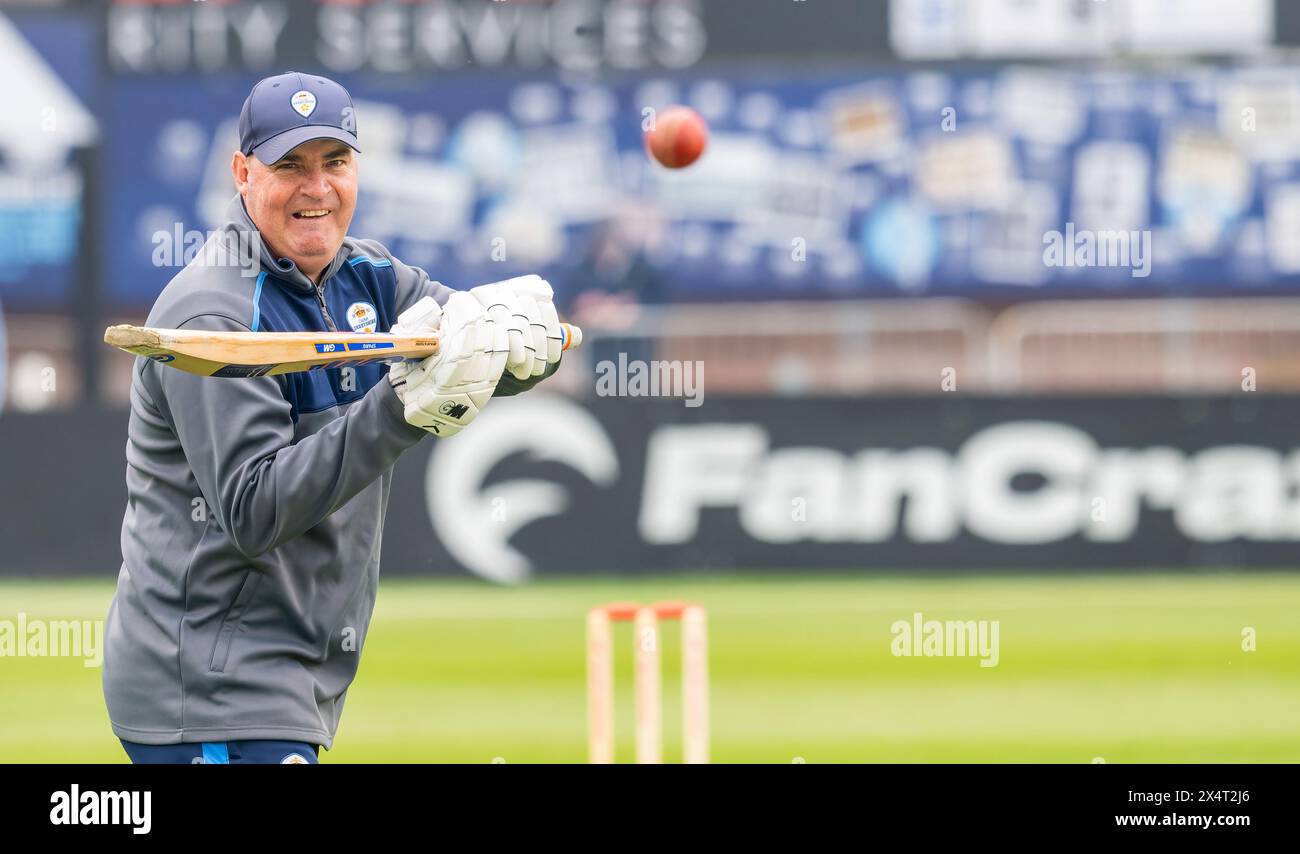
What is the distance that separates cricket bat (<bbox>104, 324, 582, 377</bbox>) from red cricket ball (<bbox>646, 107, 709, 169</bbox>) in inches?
180

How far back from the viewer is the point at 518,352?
12.3 ft

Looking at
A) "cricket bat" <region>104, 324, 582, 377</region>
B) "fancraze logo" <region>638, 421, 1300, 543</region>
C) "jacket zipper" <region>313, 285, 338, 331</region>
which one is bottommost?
"cricket bat" <region>104, 324, 582, 377</region>

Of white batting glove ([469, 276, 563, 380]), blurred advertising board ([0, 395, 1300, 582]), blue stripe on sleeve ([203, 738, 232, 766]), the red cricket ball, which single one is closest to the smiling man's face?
white batting glove ([469, 276, 563, 380])

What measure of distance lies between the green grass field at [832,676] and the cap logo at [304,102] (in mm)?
4873

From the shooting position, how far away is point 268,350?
12.0ft

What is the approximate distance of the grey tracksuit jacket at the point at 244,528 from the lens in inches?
144

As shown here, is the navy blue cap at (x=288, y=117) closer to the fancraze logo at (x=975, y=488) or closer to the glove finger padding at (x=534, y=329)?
the glove finger padding at (x=534, y=329)

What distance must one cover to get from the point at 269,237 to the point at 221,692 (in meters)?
0.92

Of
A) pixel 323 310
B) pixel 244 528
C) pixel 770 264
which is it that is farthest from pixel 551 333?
pixel 770 264

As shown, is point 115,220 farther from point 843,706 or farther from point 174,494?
point 174,494

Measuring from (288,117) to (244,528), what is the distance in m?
0.84

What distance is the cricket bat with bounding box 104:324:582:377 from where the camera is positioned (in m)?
3.57

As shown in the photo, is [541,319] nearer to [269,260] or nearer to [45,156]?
[269,260]

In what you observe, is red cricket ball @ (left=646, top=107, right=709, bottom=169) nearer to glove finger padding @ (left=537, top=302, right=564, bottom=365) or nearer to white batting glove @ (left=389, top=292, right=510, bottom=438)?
glove finger padding @ (left=537, top=302, right=564, bottom=365)
